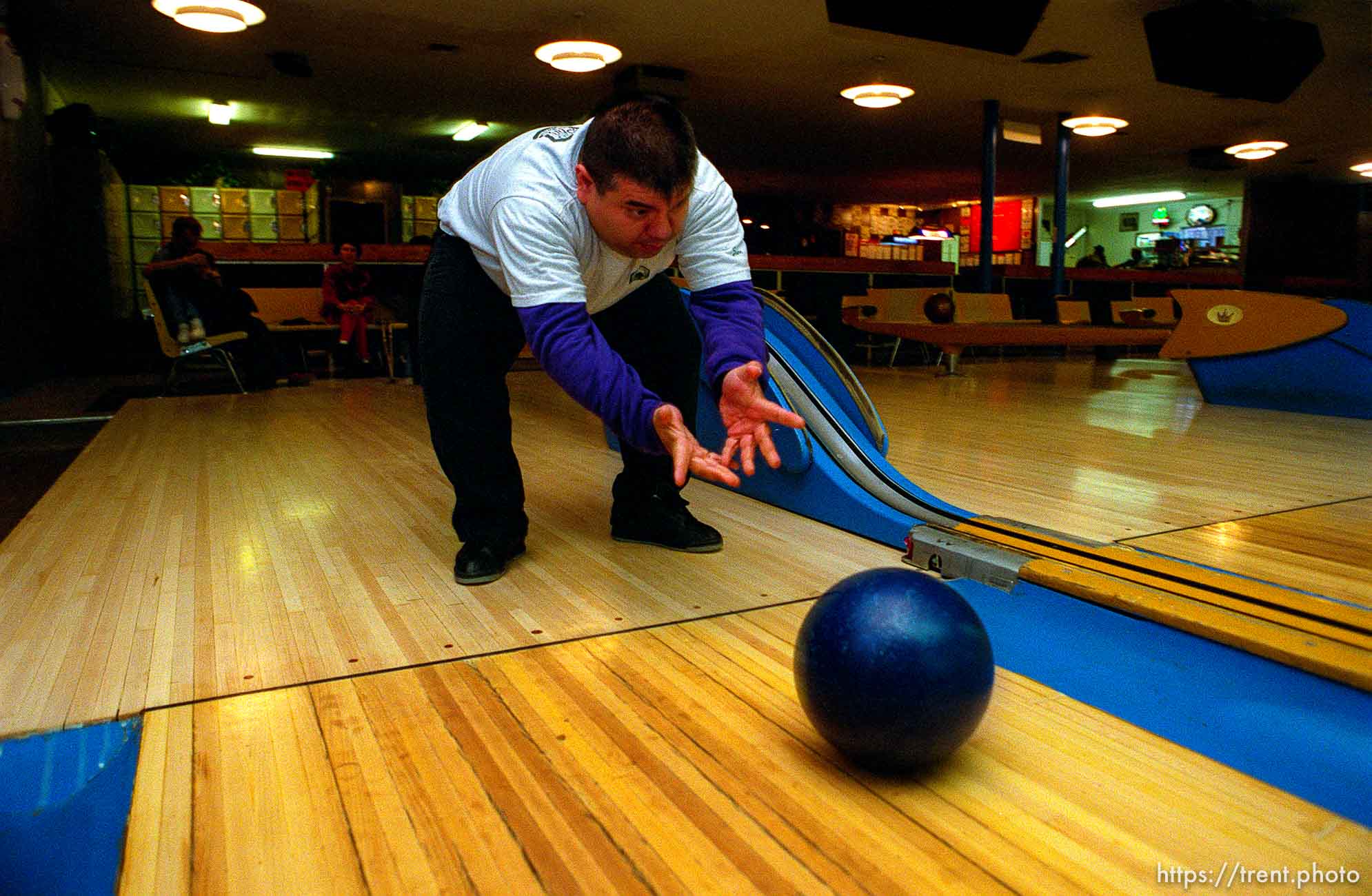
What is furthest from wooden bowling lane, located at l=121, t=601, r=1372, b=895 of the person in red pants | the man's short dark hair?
the person in red pants

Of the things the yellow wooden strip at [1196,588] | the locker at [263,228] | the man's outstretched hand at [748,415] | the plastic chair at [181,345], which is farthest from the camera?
the locker at [263,228]

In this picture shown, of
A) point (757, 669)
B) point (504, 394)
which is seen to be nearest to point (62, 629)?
point (504, 394)

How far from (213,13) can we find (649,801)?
16.9ft

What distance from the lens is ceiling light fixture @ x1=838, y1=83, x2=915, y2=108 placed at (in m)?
6.65

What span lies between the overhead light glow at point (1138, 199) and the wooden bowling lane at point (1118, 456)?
444 inches

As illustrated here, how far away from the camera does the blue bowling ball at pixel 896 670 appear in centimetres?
82

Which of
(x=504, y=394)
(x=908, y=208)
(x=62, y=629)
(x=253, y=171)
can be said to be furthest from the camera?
(x=908, y=208)

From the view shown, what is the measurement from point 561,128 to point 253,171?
11111 millimetres

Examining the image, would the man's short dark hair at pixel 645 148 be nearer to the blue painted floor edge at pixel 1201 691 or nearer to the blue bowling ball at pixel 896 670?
the blue bowling ball at pixel 896 670

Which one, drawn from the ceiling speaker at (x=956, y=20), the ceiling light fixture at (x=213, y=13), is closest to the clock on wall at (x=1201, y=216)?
the ceiling speaker at (x=956, y=20)

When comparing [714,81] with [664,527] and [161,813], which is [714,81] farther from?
[161,813]

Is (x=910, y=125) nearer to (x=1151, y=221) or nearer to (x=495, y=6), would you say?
(x=495, y=6)

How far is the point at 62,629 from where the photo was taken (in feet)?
4.27

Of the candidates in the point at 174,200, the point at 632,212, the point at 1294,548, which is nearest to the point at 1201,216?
the point at 174,200
